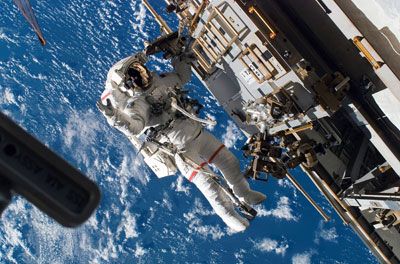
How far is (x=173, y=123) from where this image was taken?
19.5 feet

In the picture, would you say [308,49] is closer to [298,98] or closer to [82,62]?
[298,98]

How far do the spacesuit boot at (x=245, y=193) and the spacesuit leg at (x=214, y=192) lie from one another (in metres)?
0.21

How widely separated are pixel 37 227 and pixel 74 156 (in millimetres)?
2146

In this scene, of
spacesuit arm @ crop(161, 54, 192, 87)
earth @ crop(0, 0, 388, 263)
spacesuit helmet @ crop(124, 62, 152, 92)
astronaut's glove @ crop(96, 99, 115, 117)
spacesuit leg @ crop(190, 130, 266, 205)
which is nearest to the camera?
astronaut's glove @ crop(96, 99, 115, 117)

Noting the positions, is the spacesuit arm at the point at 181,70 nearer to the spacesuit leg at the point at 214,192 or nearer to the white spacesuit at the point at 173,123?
the white spacesuit at the point at 173,123

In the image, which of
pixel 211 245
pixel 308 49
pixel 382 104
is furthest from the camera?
pixel 211 245

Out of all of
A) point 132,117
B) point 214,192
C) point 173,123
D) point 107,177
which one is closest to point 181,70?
point 173,123

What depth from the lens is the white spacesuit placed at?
5.49 meters

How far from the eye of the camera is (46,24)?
1227 cm

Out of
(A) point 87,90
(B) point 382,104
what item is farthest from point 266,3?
(A) point 87,90

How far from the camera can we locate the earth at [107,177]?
425 inches

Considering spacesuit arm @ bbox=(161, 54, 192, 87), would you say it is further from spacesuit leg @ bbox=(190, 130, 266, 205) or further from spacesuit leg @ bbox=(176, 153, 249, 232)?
spacesuit leg @ bbox=(176, 153, 249, 232)

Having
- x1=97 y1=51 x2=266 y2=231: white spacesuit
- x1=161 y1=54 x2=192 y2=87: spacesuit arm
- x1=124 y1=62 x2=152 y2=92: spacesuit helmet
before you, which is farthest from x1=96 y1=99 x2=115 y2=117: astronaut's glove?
x1=161 y1=54 x2=192 y2=87: spacesuit arm

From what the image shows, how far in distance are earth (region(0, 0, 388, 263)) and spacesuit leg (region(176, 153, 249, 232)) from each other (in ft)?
13.9
